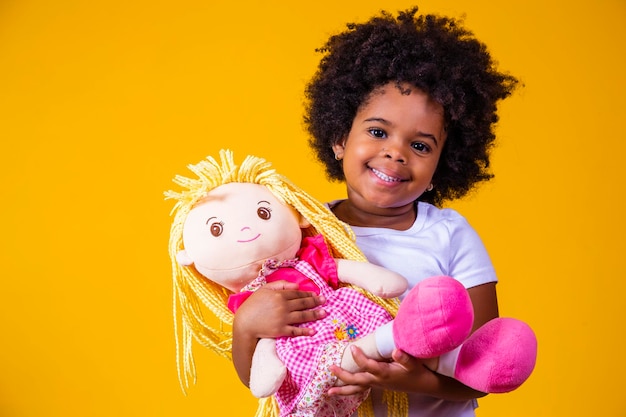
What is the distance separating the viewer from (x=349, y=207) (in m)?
1.63

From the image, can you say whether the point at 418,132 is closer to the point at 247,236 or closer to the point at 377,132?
the point at 377,132

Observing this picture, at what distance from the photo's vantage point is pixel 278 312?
1.26 metres

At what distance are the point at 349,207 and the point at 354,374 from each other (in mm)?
478

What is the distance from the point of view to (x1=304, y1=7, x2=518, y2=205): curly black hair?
62.0 inches

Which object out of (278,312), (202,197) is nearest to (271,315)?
(278,312)

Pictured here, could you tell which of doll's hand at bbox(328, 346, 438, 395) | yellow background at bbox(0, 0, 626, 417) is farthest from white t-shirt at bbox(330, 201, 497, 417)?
yellow background at bbox(0, 0, 626, 417)

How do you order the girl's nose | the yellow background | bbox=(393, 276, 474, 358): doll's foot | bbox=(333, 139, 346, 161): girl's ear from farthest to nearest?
the yellow background → bbox=(333, 139, 346, 161): girl's ear → the girl's nose → bbox=(393, 276, 474, 358): doll's foot

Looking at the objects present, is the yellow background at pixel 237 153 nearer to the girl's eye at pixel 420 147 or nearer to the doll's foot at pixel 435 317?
the girl's eye at pixel 420 147

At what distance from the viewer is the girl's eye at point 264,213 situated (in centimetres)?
135

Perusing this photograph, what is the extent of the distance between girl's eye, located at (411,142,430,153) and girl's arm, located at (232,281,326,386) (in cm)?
35

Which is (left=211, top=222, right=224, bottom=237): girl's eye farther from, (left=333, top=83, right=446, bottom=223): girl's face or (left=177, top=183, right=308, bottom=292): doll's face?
(left=333, top=83, right=446, bottom=223): girl's face

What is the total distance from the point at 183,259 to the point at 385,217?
402 mm

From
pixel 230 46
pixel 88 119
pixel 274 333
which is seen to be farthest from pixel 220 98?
pixel 274 333

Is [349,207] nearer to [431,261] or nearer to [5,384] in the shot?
[431,261]
